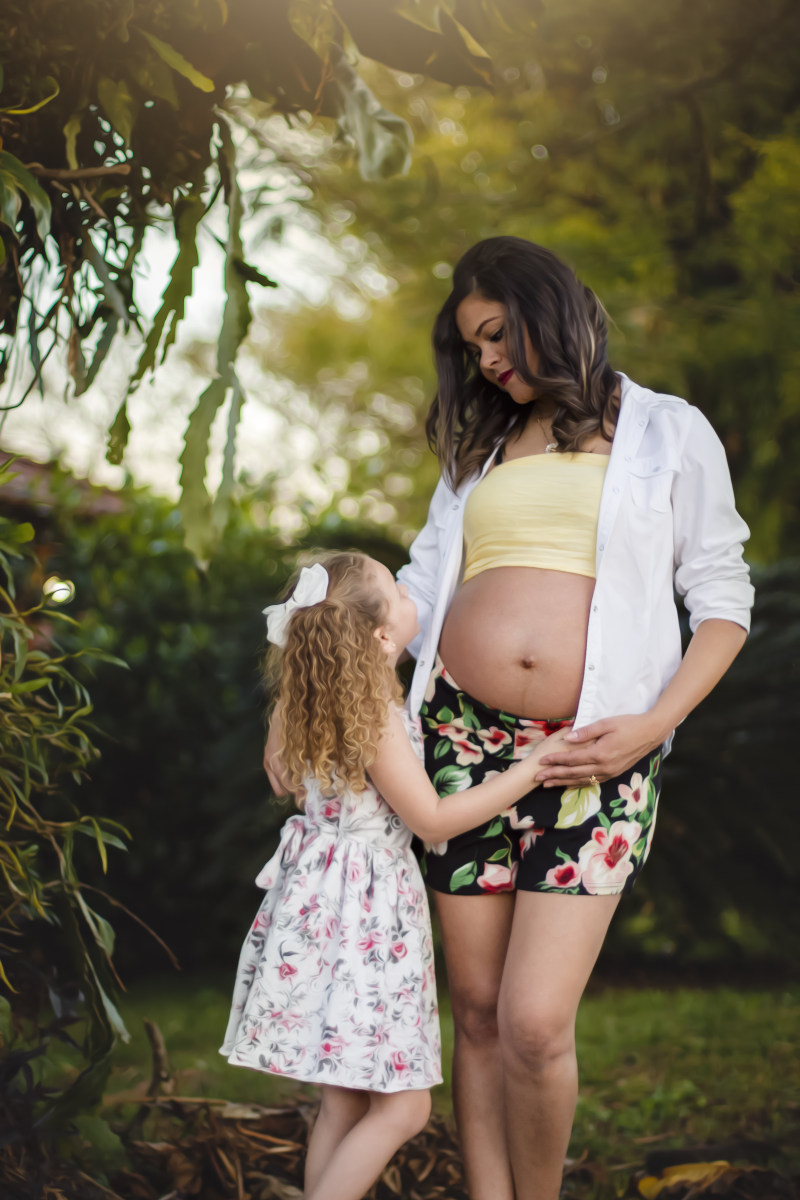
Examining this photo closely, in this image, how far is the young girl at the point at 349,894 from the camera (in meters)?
1.67

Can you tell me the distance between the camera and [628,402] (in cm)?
180

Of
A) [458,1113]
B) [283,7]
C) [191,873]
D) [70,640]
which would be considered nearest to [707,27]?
[283,7]

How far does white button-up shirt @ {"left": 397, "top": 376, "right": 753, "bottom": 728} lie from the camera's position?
1.69 meters

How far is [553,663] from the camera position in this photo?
1.73 m

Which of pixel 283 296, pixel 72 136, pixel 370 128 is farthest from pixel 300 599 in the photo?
pixel 283 296

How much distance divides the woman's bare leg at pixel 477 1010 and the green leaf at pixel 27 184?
4.58ft

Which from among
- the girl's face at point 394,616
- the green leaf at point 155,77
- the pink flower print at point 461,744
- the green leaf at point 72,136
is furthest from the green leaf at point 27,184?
the pink flower print at point 461,744

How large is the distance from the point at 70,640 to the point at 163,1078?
4.98ft

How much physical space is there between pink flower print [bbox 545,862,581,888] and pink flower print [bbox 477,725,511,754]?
239 millimetres

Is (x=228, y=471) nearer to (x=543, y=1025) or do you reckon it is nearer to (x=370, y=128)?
(x=370, y=128)

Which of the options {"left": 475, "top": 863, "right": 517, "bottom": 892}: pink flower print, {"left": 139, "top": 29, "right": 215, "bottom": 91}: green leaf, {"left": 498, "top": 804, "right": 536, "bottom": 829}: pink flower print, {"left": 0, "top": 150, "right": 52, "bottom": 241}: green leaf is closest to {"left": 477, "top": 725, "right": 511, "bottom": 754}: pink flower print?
{"left": 498, "top": 804, "right": 536, "bottom": 829}: pink flower print

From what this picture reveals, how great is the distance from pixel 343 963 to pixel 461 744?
17.3 inches

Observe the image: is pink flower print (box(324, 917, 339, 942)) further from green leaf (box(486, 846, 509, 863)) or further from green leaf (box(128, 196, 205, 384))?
green leaf (box(128, 196, 205, 384))

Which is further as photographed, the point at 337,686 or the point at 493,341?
the point at 493,341
